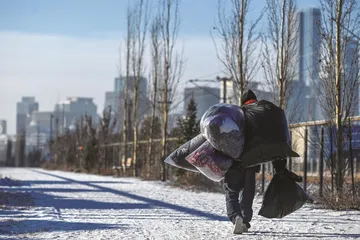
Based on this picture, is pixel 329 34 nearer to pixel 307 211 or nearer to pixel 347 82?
pixel 347 82

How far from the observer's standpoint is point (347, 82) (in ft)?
44.4

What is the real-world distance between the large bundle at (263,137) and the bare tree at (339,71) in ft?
14.1

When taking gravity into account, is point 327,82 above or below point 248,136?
above

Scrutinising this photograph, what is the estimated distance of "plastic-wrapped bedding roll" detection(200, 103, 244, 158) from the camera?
879 centimetres

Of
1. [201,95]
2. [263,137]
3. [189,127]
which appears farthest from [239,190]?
[201,95]

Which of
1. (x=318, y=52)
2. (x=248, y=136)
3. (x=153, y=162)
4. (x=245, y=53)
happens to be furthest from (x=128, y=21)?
(x=248, y=136)

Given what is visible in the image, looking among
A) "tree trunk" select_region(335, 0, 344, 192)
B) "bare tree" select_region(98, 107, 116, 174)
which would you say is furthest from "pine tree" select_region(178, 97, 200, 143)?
"bare tree" select_region(98, 107, 116, 174)

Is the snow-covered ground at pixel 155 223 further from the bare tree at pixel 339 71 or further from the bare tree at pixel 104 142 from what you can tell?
the bare tree at pixel 104 142

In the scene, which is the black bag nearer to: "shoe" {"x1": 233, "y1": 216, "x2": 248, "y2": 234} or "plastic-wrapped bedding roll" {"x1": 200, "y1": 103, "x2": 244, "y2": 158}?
"shoe" {"x1": 233, "y1": 216, "x2": 248, "y2": 234}

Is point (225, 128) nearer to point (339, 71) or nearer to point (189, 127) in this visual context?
point (339, 71)

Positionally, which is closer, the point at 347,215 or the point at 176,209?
the point at 347,215

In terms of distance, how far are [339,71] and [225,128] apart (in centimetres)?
518

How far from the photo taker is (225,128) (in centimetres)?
876

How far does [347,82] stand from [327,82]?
0.55m
